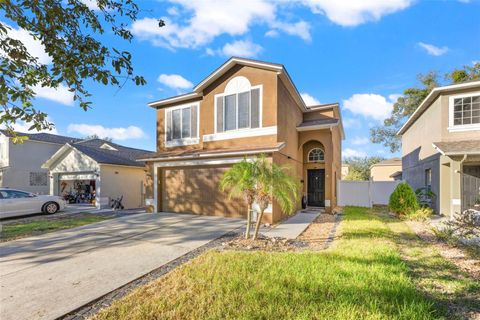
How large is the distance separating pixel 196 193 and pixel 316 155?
8226 millimetres

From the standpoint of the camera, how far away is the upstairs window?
11672 mm

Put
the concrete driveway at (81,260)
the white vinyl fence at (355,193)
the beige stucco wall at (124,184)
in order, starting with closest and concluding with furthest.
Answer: the concrete driveway at (81,260) < the beige stucco wall at (124,184) < the white vinyl fence at (355,193)

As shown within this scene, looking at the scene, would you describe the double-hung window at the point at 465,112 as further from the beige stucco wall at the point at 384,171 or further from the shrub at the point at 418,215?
the beige stucco wall at the point at 384,171

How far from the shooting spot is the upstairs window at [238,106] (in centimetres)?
1167

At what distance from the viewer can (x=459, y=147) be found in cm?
1155

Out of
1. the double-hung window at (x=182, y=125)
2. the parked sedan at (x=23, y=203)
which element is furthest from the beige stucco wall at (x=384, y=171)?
the parked sedan at (x=23, y=203)

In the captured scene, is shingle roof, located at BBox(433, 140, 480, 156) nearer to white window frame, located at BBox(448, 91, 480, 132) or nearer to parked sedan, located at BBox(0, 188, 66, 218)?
white window frame, located at BBox(448, 91, 480, 132)

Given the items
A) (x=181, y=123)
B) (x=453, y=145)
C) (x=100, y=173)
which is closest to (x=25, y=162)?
(x=100, y=173)

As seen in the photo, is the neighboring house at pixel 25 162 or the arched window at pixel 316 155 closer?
the arched window at pixel 316 155

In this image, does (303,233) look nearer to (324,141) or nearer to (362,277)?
(362,277)

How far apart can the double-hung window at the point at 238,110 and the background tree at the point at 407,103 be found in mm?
18161

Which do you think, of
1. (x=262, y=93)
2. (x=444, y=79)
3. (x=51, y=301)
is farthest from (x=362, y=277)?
(x=444, y=79)

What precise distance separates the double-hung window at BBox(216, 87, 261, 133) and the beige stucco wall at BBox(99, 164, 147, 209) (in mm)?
7519

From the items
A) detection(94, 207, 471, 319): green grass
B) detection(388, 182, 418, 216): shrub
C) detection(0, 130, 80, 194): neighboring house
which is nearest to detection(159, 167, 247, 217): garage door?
detection(94, 207, 471, 319): green grass
